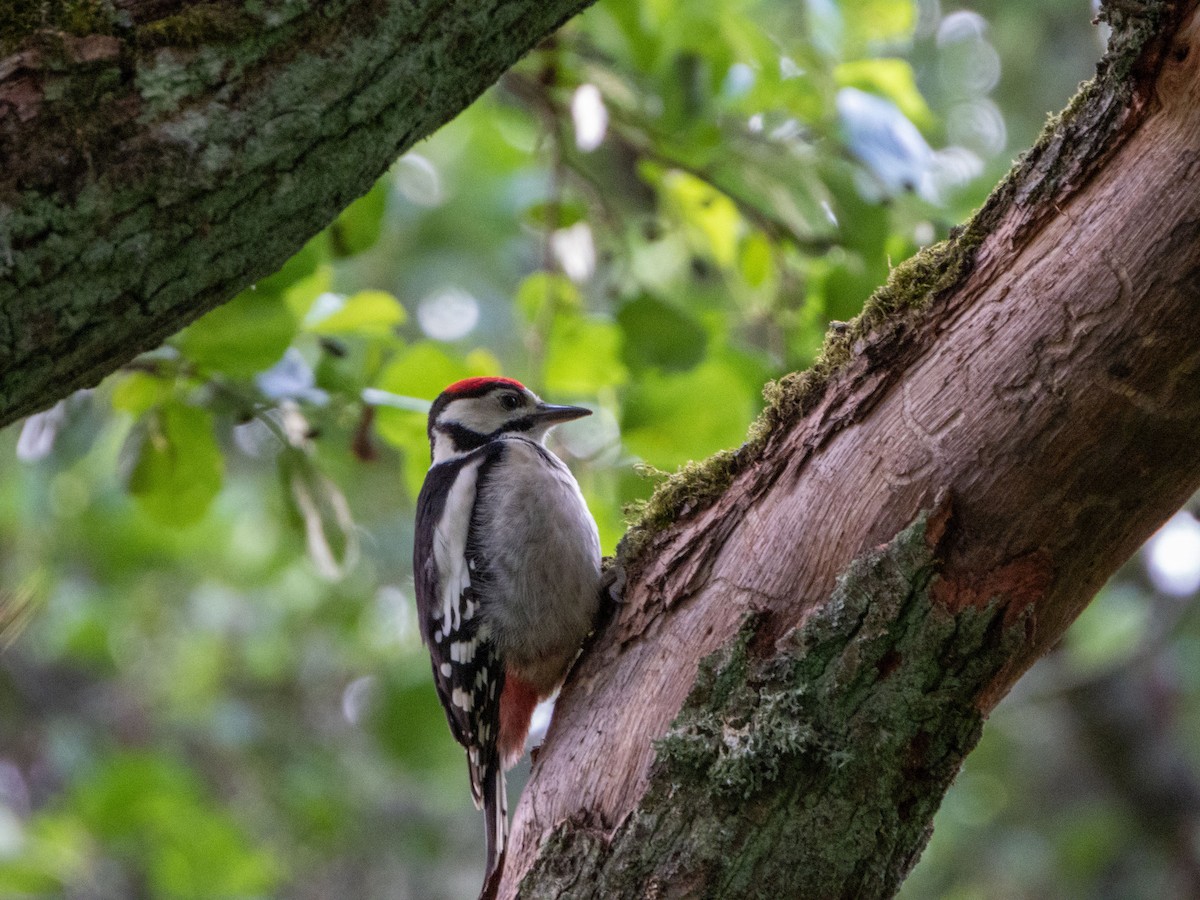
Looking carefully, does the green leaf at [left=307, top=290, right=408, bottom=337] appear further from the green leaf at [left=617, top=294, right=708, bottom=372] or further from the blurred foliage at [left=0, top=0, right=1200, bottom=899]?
the green leaf at [left=617, top=294, right=708, bottom=372]

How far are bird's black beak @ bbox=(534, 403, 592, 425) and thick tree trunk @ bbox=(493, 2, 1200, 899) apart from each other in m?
1.63

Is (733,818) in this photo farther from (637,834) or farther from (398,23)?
(398,23)

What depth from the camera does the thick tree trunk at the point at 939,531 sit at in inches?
64.9

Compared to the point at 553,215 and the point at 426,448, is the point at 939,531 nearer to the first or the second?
the point at 426,448

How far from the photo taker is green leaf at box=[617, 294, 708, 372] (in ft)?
10.6

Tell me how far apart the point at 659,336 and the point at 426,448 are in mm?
744

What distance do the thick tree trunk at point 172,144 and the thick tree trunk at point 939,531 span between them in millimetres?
838

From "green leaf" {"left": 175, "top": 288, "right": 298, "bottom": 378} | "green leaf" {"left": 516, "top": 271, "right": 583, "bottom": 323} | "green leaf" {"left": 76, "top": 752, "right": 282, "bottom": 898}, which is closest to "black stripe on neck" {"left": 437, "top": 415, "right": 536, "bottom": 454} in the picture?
"green leaf" {"left": 516, "top": 271, "right": 583, "bottom": 323}

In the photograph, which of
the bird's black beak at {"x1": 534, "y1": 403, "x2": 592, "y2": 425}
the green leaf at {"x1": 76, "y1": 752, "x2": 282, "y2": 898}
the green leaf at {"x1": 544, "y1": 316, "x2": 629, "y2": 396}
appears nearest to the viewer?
the bird's black beak at {"x1": 534, "y1": 403, "x2": 592, "y2": 425}

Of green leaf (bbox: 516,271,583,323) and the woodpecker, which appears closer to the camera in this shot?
the woodpecker

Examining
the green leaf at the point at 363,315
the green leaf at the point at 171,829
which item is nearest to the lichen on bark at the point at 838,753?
the green leaf at the point at 363,315

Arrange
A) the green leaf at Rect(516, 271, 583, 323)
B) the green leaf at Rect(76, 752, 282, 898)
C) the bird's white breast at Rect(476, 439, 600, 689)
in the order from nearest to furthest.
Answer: the bird's white breast at Rect(476, 439, 600, 689) → the green leaf at Rect(516, 271, 583, 323) → the green leaf at Rect(76, 752, 282, 898)

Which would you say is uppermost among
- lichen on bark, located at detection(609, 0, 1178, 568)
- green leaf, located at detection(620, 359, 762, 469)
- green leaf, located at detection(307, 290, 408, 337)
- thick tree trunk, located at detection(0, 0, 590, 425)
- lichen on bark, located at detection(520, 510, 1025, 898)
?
green leaf, located at detection(307, 290, 408, 337)

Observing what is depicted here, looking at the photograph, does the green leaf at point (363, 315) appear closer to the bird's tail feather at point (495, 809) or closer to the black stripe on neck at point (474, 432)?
the black stripe on neck at point (474, 432)
